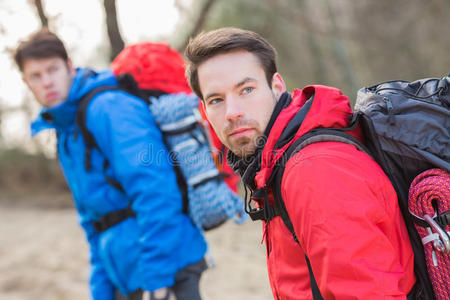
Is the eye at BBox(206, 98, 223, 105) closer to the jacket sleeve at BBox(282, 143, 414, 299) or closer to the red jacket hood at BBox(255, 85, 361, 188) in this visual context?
the red jacket hood at BBox(255, 85, 361, 188)

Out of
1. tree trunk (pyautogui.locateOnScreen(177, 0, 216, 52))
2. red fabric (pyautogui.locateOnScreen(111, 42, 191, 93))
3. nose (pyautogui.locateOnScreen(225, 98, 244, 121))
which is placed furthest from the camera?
tree trunk (pyautogui.locateOnScreen(177, 0, 216, 52))

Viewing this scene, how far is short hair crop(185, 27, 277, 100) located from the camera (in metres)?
1.57

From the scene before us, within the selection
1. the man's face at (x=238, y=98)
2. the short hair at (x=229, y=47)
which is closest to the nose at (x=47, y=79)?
the short hair at (x=229, y=47)

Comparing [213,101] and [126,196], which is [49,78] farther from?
[213,101]

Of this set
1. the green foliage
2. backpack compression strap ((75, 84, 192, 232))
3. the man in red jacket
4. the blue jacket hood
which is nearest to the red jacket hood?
the man in red jacket

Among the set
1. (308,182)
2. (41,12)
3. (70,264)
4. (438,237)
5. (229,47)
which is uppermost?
(41,12)

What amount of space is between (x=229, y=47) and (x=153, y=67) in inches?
39.7

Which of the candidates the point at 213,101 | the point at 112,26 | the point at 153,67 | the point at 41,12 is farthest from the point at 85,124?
the point at 41,12

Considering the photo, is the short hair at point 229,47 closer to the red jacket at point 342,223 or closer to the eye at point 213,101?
the eye at point 213,101

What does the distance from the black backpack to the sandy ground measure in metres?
3.04

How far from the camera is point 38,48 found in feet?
8.31

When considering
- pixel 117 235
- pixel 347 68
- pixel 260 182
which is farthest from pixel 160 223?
pixel 347 68

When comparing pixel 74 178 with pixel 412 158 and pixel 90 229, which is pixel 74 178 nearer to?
pixel 90 229

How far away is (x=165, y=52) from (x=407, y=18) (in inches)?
462
